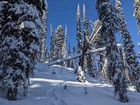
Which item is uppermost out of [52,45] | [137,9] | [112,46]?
[52,45]

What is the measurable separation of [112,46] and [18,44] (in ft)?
41.0

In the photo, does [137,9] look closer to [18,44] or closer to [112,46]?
[112,46]

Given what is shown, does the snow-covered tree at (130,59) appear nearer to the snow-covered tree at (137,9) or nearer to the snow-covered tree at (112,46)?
the snow-covered tree at (137,9)

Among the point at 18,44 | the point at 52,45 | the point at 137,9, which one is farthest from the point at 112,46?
the point at 52,45

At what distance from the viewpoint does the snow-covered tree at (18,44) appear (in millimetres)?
14203

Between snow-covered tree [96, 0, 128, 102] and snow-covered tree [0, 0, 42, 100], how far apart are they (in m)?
10.7

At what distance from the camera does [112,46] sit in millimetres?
24531

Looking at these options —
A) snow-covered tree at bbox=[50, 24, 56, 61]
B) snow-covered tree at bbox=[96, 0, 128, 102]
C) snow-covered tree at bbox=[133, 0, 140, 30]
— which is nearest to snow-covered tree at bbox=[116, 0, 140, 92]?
snow-covered tree at bbox=[133, 0, 140, 30]

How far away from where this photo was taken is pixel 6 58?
14367 millimetres

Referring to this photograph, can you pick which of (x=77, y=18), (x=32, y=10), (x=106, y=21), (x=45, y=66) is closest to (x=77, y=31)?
(x=77, y=18)

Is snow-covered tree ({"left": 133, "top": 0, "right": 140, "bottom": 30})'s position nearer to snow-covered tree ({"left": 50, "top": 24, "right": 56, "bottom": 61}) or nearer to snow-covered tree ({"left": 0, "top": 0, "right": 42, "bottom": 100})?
snow-covered tree ({"left": 0, "top": 0, "right": 42, "bottom": 100})

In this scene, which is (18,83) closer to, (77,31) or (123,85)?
(123,85)

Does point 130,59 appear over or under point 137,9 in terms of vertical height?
under

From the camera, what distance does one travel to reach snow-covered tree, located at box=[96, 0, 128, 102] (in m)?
23.3
